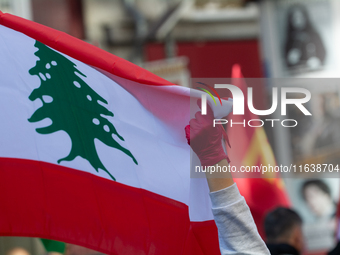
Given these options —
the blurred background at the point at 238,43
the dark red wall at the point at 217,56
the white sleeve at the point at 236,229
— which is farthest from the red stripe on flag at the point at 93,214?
the dark red wall at the point at 217,56

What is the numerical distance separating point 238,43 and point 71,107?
8955mm

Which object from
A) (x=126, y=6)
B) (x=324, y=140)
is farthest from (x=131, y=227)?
(x=126, y=6)

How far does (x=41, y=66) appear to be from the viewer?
211cm

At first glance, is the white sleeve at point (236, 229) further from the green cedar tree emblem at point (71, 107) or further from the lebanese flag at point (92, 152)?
the green cedar tree emblem at point (71, 107)

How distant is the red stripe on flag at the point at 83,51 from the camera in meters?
1.84

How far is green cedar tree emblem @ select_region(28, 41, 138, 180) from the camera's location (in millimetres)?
2027

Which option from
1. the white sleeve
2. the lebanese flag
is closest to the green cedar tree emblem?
the lebanese flag

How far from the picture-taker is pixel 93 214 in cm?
203

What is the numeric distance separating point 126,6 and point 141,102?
28.1 feet

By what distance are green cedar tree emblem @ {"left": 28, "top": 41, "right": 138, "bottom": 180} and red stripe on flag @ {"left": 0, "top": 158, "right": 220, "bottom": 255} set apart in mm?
107

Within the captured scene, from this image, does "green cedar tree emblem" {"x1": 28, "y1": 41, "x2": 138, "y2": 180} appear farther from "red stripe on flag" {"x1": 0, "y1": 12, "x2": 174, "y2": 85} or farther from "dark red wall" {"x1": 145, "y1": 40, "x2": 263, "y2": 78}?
"dark red wall" {"x1": 145, "y1": 40, "x2": 263, "y2": 78}

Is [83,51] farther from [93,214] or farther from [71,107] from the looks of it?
[93,214]

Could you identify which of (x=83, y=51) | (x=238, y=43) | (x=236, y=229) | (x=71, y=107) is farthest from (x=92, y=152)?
(x=238, y=43)

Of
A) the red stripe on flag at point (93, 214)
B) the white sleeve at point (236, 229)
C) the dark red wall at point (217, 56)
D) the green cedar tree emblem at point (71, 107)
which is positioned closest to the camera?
the white sleeve at point (236, 229)
